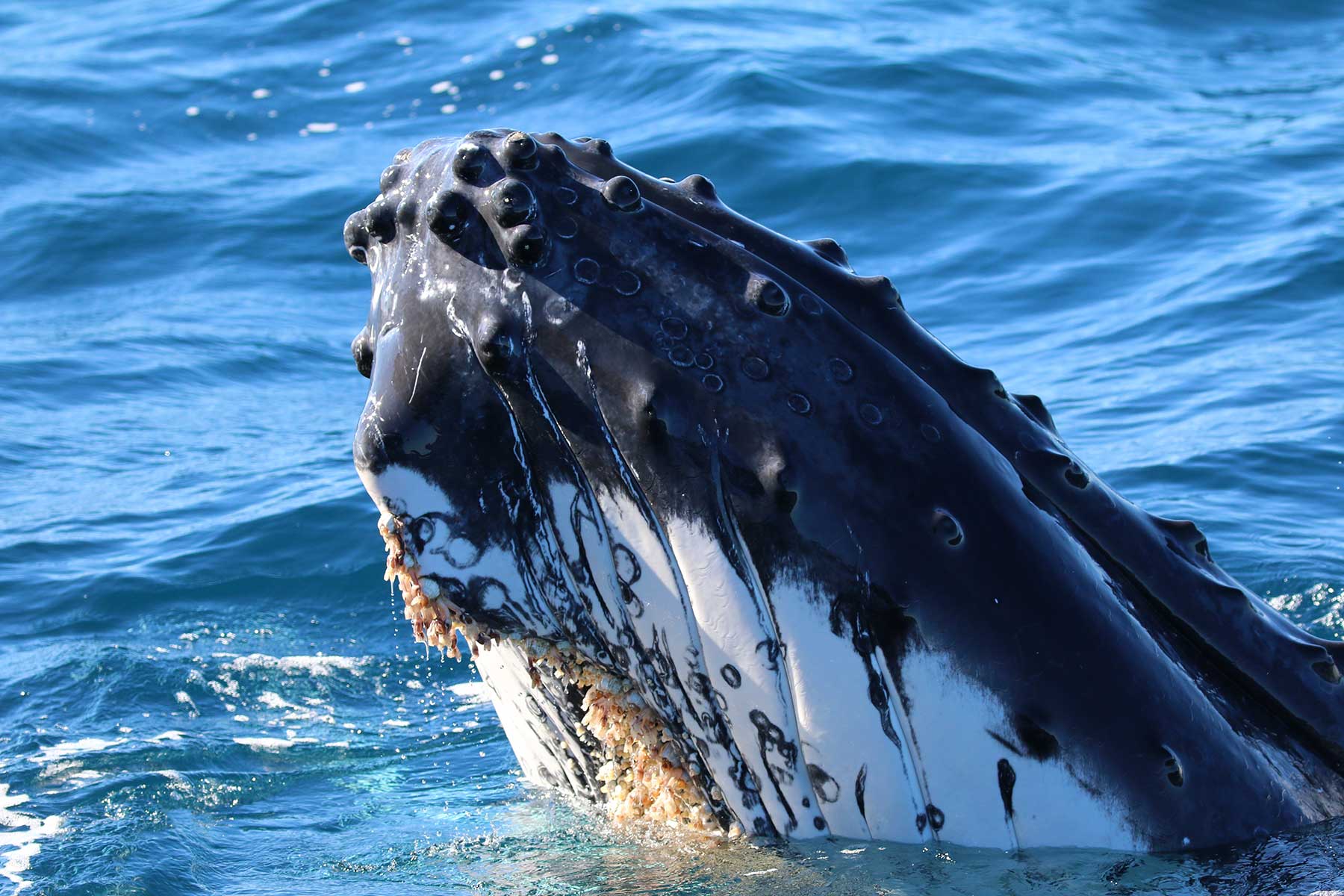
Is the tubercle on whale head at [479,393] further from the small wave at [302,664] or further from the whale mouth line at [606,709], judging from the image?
the small wave at [302,664]

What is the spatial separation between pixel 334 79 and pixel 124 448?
1107cm

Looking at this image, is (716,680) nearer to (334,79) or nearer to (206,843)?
(206,843)

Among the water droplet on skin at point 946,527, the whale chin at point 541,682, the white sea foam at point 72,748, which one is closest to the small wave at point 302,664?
the white sea foam at point 72,748

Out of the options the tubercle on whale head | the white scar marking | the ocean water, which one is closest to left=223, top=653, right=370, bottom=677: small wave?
the ocean water

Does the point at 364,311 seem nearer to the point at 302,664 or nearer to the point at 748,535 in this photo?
the point at 302,664

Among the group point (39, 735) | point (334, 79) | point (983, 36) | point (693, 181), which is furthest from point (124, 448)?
point (983, 36)

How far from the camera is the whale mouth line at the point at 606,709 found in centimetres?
440

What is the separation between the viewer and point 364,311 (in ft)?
52.4

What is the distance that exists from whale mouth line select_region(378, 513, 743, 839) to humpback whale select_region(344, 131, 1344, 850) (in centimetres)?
2

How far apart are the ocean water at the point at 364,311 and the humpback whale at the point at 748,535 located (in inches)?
9.6

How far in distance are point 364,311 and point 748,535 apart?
485 inches

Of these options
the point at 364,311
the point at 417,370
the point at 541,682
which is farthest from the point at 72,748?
the point at 364,311

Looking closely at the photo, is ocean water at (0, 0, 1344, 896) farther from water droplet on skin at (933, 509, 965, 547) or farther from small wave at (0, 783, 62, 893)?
water droplet on skin at (933, 509, 965, 547)

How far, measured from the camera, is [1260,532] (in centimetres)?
988
